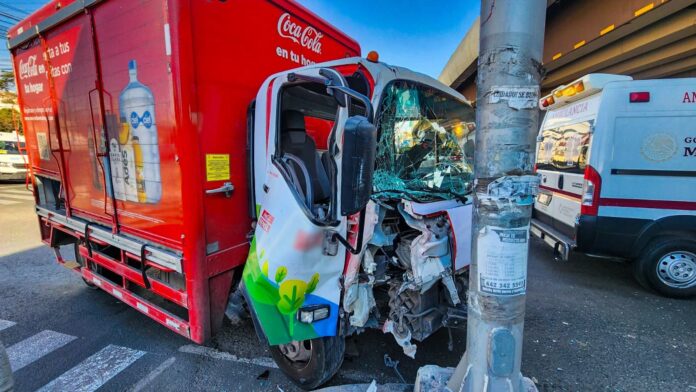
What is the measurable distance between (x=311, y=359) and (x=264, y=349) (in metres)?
0.91

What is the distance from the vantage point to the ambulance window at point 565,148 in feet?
14.7

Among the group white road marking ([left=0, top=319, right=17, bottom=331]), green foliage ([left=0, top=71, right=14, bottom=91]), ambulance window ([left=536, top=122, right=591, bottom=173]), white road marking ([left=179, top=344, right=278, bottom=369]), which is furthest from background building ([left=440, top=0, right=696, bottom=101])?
green foliage ([left=0, top=71, right=14, bottom=91])

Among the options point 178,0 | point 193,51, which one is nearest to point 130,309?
point 193,51

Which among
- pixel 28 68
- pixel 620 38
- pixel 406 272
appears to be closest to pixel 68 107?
pixel 28 68

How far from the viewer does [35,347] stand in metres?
3.16

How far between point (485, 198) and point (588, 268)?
503 cm

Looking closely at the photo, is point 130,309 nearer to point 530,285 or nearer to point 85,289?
point 85,289

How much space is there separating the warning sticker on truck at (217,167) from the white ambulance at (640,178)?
442 centimetres

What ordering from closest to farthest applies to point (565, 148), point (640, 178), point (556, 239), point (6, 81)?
point (640, 178) → point (556, 239) → point (565, 148) → point (6, 81)

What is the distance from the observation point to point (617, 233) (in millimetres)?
4273

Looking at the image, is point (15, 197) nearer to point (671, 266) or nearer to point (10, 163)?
point (10, 163)

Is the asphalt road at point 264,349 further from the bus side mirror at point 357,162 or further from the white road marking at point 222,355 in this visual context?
the bus side mirror at point 357,162

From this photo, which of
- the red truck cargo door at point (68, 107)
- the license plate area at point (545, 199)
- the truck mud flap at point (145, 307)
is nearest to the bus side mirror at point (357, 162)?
the truck mud flap at point (145, 307)

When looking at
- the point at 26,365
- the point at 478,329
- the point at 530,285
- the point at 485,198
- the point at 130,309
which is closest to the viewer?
the point at 485,198
